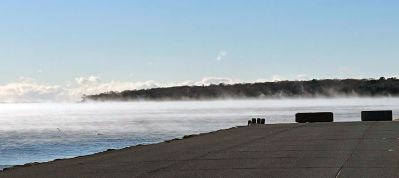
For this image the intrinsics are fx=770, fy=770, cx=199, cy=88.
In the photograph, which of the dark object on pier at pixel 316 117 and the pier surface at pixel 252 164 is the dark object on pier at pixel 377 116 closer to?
the dark object on pier at pixel 316 117

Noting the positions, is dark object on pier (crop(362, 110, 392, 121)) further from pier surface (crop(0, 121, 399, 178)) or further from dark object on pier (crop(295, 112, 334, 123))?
pier surface (crop(0, 121, 399, 178))

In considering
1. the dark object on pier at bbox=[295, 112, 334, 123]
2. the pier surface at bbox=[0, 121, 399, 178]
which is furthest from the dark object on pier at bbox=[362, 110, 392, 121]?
the pier surface at bbox=[0, 121, 399, 178]

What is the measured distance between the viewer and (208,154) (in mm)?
28625

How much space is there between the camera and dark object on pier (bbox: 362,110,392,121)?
70.5 meters

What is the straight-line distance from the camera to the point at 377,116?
234 ft

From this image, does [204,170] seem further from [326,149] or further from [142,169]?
[326,149]

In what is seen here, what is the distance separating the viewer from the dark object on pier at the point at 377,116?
70.5 m

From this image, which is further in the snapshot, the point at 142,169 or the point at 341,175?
the point at 142,169

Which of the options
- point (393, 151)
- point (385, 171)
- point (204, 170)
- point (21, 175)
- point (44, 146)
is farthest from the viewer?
point (44, 146)

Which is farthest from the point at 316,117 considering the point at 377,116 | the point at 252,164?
the point at 252,164

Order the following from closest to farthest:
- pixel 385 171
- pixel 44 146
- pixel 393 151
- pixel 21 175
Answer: pixel 385 171 < pixel 21 175 < pixel 393 151 < pixel 44 146

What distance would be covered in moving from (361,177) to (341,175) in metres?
0.59

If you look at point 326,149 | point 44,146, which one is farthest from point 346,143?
point 44,146

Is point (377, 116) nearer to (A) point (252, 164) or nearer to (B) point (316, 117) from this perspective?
(B) point (316, 117)
